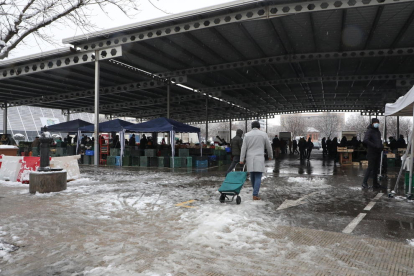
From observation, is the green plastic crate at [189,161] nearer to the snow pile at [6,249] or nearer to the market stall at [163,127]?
the market stall at [163,127]

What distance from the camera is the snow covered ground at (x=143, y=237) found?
338 centimetres

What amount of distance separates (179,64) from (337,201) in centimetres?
1502

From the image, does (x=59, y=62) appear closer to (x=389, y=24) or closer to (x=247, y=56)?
(x=247, y=56)

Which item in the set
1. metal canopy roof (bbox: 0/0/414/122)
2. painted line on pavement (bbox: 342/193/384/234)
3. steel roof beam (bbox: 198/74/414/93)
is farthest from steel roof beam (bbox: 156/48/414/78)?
painted line on pavement (bbox: 342/193/384/234)

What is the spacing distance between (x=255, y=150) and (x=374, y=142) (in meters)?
3.89

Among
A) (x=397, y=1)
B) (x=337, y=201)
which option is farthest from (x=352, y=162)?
(x=337, y=201)

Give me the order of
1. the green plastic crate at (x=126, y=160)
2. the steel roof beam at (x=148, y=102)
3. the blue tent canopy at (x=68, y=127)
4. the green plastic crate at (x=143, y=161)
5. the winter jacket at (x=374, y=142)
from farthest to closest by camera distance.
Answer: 1. the steel roof beam at (x=148, y=102)
2. the blue tent canopy at (x=68, y=127)
3. the green plastic crate at (x=126, y=160)
4. the green plastic crate at (x=143, y=161)
5. the winter jacket at (x=374, y=142)

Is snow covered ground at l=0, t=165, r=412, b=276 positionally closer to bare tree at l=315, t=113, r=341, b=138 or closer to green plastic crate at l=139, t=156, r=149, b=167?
green plastic crate at l=139, t=156, r=149, b=167

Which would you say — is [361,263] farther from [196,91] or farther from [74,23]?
[196,91]

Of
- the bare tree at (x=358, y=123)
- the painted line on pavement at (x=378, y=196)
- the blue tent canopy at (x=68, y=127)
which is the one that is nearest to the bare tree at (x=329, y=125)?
the bare tree at (x=358, y=123)

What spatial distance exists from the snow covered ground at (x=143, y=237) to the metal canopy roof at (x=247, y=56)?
29.3 feet

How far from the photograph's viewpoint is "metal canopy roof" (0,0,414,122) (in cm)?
1255

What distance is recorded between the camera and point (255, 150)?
6.89 metres

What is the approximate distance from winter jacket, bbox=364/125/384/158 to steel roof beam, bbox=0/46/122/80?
12408 mm
